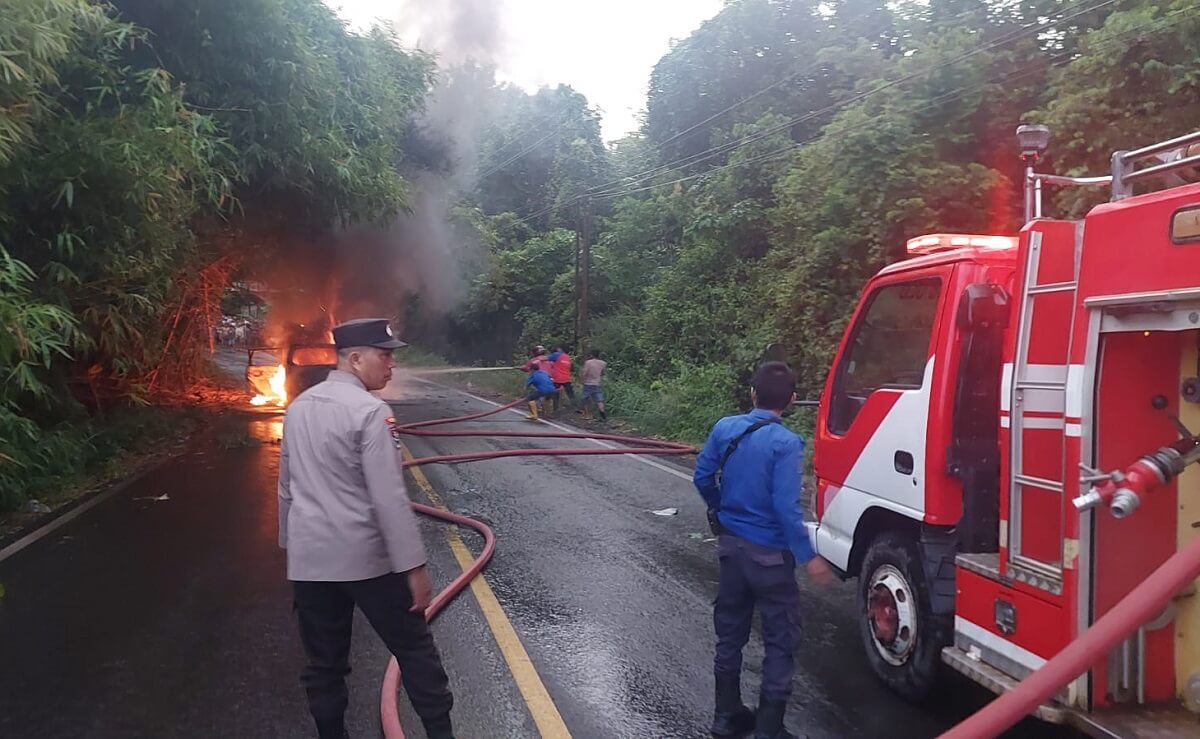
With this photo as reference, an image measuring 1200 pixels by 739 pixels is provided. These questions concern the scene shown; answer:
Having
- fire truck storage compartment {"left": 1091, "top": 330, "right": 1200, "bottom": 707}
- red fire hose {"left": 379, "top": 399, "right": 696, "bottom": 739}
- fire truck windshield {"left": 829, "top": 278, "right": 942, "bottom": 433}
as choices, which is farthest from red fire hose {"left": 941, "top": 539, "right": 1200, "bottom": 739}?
red fire hose {"left": 379, "top": 399, "right": 696, "bottom": 739}

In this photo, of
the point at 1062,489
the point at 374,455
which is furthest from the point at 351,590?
the point at 1062,489

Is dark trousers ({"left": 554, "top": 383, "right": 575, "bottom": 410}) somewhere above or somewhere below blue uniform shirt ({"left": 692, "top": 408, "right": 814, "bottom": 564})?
below

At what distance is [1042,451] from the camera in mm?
3385

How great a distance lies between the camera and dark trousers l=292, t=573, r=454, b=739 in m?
3.36

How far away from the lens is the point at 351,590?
11.0 feet

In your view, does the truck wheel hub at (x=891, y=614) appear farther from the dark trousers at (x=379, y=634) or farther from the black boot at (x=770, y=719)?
the dark trousers at (x=379, y=634)

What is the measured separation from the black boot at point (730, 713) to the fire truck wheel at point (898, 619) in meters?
0.80

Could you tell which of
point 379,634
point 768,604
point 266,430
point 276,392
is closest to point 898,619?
point 768,604

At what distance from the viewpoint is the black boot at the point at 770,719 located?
145 inches

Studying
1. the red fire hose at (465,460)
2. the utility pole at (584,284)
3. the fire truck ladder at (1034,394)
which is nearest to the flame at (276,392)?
the red fire hose at (465,460)

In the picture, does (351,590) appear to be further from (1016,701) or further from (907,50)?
(907,50)

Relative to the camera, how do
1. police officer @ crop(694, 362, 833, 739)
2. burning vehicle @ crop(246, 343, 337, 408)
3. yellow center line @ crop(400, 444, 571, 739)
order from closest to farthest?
police officer @ crop(694, 362, 833, 739), yellow center line @ crop(400, 444, 571, 739), burning vehicle @ crop(246, 343, 337, 408)

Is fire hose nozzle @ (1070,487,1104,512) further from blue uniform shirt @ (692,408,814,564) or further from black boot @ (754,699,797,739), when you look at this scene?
black boot @ (754,699,797,739)

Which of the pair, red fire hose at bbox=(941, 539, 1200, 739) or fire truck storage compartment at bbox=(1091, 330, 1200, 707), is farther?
fire truck storage compartment at bbox=(1091, 330, 1200, 707)
